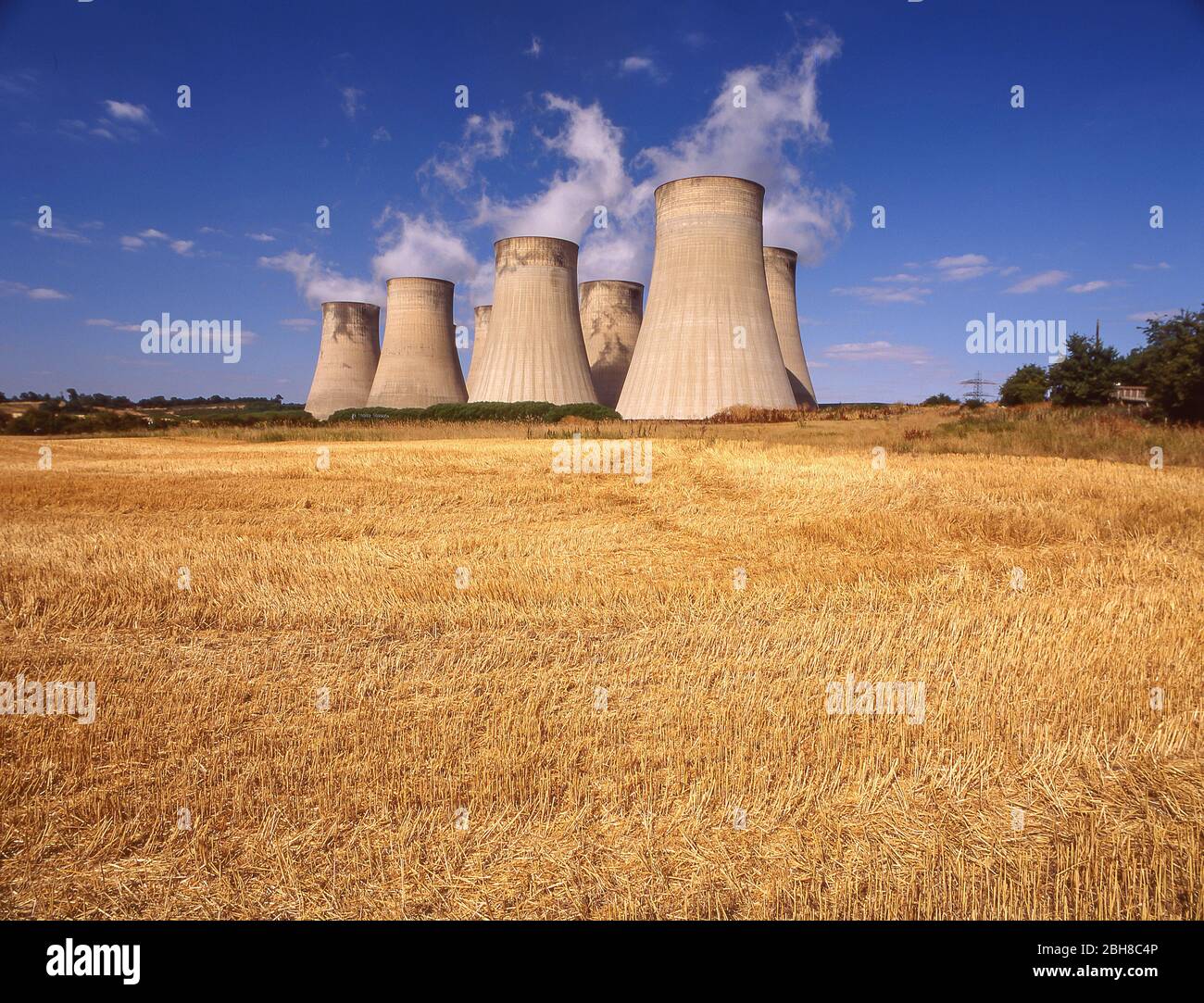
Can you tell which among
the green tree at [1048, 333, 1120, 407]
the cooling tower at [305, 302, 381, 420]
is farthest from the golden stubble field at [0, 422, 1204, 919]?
the cooling tower at [305, 302, 381, 420]

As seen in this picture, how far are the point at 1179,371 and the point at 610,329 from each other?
31.7m

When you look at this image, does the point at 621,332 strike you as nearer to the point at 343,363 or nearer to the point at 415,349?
the point at 415,349

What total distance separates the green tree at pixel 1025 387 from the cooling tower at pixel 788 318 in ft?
49.3

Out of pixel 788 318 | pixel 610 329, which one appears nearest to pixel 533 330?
pixel 610 329

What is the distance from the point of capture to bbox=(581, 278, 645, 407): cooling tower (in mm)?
49250

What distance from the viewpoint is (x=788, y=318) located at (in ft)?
152

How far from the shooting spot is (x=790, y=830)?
11.1 ft

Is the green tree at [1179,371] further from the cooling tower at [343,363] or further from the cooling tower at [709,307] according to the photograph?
the cooling tower at [343,363]

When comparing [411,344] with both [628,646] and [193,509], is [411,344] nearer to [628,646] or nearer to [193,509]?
[193,509]

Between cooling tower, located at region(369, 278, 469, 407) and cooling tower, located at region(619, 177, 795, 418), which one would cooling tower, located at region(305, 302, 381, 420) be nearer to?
cooling tower, located at region(369, 278, 469, 407)

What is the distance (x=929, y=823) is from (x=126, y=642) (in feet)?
18.8

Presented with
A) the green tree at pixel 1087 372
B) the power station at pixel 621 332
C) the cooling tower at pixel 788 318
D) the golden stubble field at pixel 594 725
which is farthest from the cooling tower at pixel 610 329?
the golden stubble field at pixel 594 725

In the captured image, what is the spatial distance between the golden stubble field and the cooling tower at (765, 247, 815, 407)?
36070mm

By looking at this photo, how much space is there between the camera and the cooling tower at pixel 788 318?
44.8m
